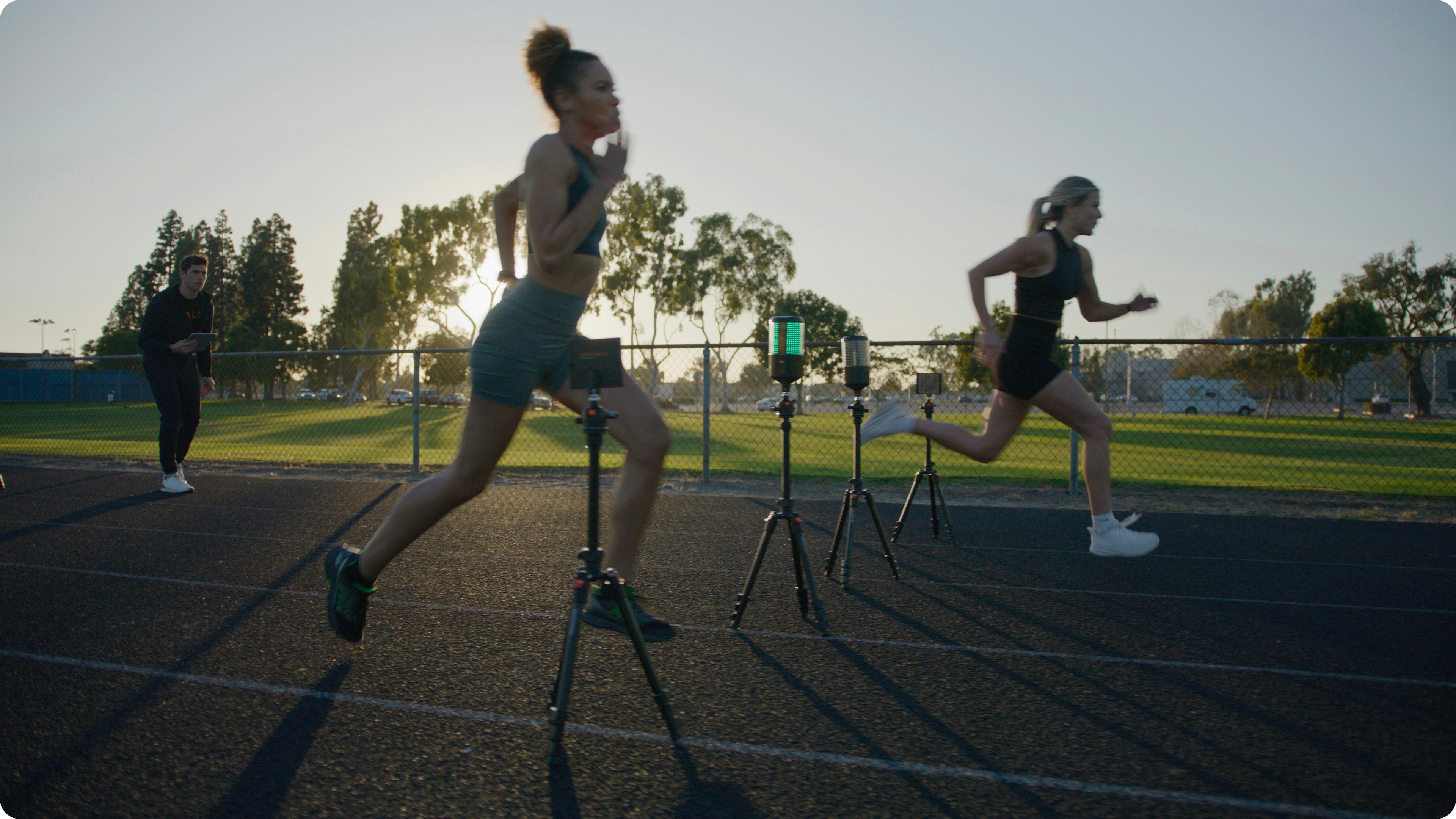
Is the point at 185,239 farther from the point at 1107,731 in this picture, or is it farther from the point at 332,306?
the point at 1107,731

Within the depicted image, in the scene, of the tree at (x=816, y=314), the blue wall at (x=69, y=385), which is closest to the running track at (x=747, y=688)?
the blue wall at (x=69, y=385)

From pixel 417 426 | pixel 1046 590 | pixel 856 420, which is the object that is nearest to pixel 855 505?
A: pixel 856 420

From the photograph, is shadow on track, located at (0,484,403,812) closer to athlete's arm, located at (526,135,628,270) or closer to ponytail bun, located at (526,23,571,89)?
athlete's arm, located at (526,135,628,270)

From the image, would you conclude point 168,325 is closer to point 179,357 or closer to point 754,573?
point 179,357

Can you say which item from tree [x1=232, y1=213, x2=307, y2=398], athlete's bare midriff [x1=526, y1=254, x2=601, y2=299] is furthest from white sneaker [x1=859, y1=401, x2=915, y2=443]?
tree [x1=232, y1=213, x2=307, y2=398]

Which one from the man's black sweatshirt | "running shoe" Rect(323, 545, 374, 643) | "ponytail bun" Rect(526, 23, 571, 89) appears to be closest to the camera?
"ponytail bun" Rect(526, 23, 571, 89)

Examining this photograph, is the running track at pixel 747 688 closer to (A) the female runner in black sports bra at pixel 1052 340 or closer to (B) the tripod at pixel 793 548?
(B) the tripod at pixel 793 548

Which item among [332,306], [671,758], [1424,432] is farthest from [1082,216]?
[332,306]

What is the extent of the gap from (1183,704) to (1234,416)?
11787 millimetres

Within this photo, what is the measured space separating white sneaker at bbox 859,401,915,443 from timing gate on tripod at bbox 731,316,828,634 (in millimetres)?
1007

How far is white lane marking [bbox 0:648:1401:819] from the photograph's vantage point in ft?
7.15

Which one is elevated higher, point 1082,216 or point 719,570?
point 1082,216

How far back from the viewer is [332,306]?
6550 centimetres

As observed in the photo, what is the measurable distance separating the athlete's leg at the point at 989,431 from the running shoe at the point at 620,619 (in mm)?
2388
